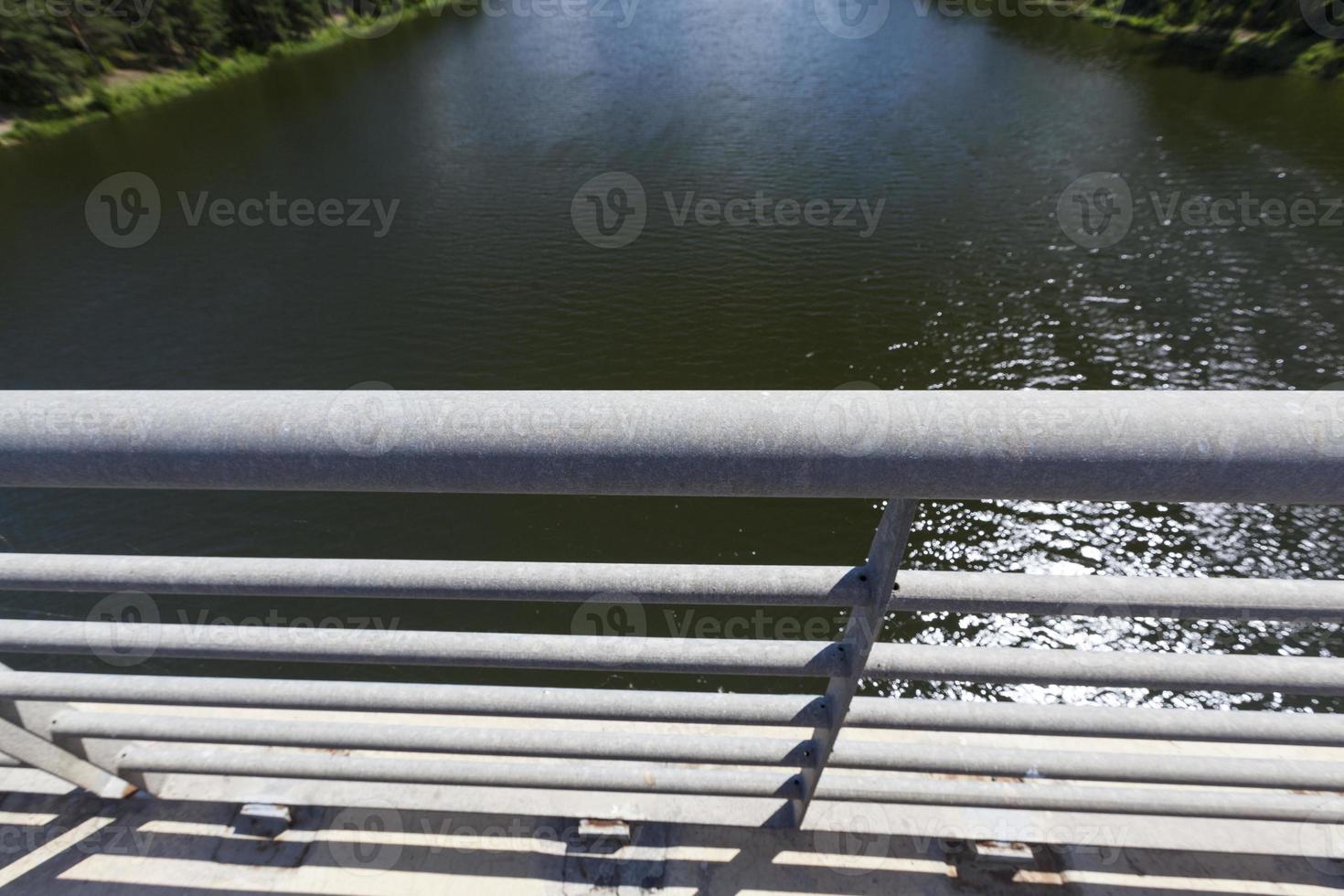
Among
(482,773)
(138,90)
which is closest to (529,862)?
(482,773)

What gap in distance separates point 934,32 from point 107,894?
33.6m

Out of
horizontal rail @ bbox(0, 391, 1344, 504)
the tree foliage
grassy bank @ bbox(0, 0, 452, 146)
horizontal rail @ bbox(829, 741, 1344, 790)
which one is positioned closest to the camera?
horizontal rail @ bbox(0, 391, 1344, 504)

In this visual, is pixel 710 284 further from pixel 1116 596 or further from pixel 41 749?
pixel 1116 596

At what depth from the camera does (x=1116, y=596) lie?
1108 mm

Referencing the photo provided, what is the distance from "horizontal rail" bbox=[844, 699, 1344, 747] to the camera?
4.63ft

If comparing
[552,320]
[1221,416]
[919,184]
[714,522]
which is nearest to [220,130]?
[552,320]

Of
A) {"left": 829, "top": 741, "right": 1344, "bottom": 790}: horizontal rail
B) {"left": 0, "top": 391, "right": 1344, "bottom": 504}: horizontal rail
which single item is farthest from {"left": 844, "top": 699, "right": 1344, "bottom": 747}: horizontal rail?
{"left": 0, "top": 391, "right": 1344, "bottom": 504}: horizontal rail

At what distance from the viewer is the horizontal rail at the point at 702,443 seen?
73cm

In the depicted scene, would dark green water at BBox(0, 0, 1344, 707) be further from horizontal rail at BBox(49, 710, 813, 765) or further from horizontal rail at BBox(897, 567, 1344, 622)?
horizontal rail at BBox(897, 567, 1344, 622)

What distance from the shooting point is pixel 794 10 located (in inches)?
1252

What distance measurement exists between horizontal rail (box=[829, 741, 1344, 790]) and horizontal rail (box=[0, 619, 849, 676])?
438mm

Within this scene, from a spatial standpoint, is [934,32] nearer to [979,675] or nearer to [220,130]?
[220,130]

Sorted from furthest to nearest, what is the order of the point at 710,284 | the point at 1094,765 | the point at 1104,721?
the point at 710,284
the point at 1094,765
the point at 1104,721

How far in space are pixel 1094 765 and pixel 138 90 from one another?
3264cm
